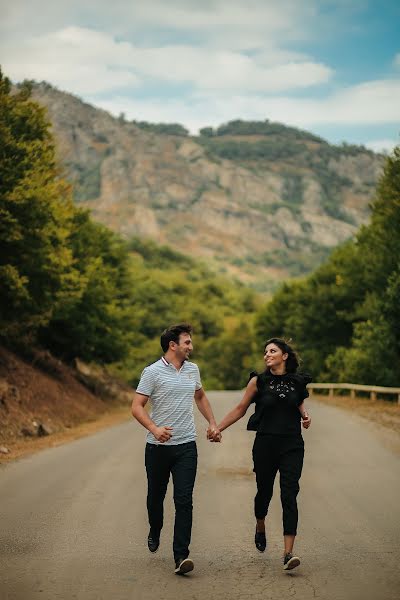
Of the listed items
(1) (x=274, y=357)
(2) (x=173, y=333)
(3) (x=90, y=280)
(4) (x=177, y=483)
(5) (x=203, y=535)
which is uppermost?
(2) (x=173, y=333)

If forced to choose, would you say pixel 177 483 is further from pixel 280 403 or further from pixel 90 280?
pixel 90 280

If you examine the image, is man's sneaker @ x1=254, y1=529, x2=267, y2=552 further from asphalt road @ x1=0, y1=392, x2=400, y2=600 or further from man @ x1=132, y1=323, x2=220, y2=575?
man @ x1=132, y1=323, x2=220, y2=575

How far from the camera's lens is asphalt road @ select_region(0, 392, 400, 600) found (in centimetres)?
618

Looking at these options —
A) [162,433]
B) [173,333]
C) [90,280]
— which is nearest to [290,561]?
[162,433]

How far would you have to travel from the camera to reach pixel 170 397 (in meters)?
7.02

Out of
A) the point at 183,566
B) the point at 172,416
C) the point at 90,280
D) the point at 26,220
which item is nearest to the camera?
the point at 183,566

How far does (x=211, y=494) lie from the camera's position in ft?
35.5

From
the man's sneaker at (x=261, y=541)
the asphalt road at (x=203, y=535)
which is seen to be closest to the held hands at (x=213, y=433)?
the man's sneaker at (x=261, y=541)

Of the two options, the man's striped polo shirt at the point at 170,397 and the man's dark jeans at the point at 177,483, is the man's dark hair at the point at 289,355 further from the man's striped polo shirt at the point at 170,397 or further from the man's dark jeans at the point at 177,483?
the man's dark jeans at the point at 177,483

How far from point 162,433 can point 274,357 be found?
1.20 meters

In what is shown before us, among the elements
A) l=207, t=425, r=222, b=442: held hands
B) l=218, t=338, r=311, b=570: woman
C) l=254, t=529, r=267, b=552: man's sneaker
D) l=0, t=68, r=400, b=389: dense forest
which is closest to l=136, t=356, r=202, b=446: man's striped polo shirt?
l=207, t=425, r=222, b=442: held hands

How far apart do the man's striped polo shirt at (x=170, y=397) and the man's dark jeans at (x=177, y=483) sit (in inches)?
3.5

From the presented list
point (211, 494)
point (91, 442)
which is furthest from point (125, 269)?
point (211, 494)

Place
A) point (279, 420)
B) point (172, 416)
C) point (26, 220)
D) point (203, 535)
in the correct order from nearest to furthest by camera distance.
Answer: point (172, 416) → point (279, 420) → point (203, 535) → point (26, 220)
